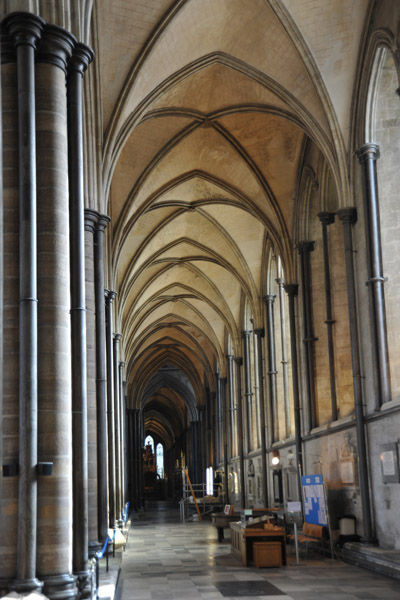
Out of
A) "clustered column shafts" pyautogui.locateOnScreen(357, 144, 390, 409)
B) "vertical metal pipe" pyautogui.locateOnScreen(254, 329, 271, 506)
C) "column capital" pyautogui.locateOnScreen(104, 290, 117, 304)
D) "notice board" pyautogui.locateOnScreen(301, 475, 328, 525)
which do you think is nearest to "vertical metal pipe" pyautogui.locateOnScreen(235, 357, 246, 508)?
"vertical metal pipe" pyautogui.locateOnScreen(254, 329, 271, 506)

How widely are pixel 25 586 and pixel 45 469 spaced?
3.50 ft

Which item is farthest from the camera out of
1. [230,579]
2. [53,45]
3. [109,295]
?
[109,295]

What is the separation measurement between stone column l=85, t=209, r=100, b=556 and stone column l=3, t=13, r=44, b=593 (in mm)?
4521

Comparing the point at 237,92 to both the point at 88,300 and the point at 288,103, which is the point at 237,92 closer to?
the point at 288,103

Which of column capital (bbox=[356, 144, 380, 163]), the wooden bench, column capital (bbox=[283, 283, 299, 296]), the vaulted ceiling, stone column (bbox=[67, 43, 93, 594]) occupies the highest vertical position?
the vaulted ceiling

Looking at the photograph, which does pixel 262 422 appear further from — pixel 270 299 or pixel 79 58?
pixel 79 58

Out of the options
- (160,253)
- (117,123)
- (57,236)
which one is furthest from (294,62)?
(160,253)

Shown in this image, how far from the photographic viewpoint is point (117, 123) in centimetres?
1504

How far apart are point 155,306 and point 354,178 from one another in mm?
19918

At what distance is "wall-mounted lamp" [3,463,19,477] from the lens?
7.18m

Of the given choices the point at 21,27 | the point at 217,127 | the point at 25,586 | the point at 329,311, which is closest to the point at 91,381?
the point at 25,586

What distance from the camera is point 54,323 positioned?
778 cm

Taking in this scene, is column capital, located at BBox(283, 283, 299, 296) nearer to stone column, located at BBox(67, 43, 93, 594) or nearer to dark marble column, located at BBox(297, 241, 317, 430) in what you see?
dark marble column, located at BBox(297, 241, 317, 430)

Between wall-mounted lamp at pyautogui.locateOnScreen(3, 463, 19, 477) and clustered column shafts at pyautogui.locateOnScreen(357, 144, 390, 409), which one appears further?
clustered column shafts at pyautogui.locateOnScreen(357, 144, 390, 409)
